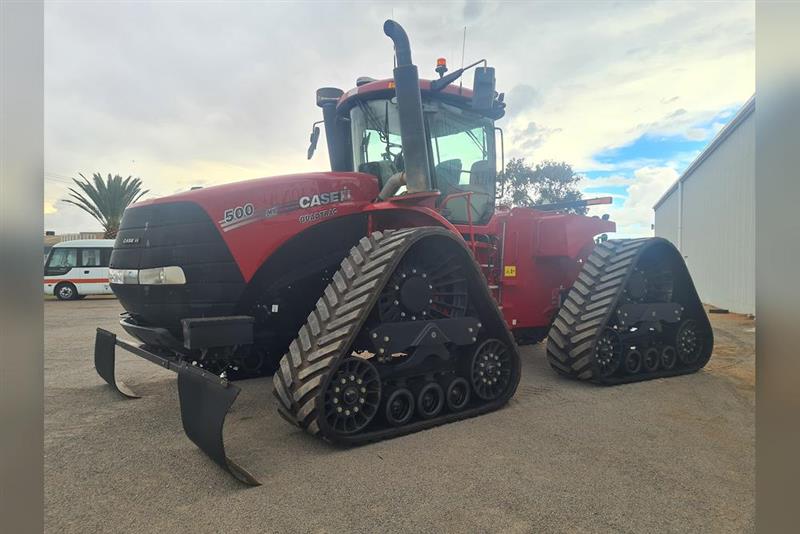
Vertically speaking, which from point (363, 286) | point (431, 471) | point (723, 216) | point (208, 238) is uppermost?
point (723, 216)

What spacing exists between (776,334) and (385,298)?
11.1 feet

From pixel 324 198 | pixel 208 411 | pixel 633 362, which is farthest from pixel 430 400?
pixel 633 362

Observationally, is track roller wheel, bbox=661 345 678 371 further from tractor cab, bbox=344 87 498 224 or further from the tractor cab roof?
the tractor cab roof

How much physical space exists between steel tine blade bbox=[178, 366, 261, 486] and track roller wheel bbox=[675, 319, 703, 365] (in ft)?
18.3

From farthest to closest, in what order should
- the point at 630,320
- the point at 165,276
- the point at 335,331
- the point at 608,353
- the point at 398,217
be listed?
the point at 630,320
the point at 608,353
the point at 398,217
the point at 165,276
the point at 335,331

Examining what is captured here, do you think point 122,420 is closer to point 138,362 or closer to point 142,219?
point 142,219

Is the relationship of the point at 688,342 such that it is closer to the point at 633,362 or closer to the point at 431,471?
the point at 633,362

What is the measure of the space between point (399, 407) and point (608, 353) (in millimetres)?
2859

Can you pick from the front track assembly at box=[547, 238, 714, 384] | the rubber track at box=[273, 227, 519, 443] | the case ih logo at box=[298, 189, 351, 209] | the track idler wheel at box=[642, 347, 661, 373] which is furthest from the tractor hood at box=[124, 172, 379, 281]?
the track idler wheel at box=[642, 347, 661, 373]

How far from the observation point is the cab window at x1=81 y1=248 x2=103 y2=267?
20.5 m

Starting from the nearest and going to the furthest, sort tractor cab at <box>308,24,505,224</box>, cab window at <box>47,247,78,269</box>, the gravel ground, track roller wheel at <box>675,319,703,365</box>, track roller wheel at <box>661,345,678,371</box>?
the gravel ground < tractor cab at <box>308,24,505,224</box> < track roller wheel at <box>661,345,678,371</box> < track roller wheel at <box>675,319,703,365</box> < cab window at <box>47,247,78,269</box>

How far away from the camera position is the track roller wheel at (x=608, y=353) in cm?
550

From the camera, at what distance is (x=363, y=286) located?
3697 millimetres

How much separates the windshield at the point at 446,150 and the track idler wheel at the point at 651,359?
2.58m
